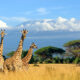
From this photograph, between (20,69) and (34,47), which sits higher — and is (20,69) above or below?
below

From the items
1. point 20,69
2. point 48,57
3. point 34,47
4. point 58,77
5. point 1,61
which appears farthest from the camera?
point 48,57

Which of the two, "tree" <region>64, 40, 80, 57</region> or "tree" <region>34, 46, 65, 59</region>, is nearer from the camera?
"tree" <region>34, 46, 65, 59</region>

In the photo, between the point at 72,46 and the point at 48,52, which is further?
the point at 72,46

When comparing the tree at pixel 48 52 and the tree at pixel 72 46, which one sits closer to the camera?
the tree at pixel 48 52

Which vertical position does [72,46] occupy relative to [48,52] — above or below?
above

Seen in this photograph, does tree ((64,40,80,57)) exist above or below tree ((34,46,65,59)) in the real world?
above

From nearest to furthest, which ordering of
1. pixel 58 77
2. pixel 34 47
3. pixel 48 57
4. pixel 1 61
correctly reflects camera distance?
pixel 58 77
pixel 1 61
pixel 34 47
pixel 48 57

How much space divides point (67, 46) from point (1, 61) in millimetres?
38138

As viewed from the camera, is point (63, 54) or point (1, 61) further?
point (63, 54)

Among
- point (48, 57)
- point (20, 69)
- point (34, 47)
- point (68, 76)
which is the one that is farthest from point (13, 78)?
point (48, 57)

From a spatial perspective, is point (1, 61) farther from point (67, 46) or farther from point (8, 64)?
point (67, 46)

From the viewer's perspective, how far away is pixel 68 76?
9.03 meters

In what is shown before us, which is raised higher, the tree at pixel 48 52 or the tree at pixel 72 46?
the tree at pixel 72 46

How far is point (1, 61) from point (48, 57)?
3574cm
